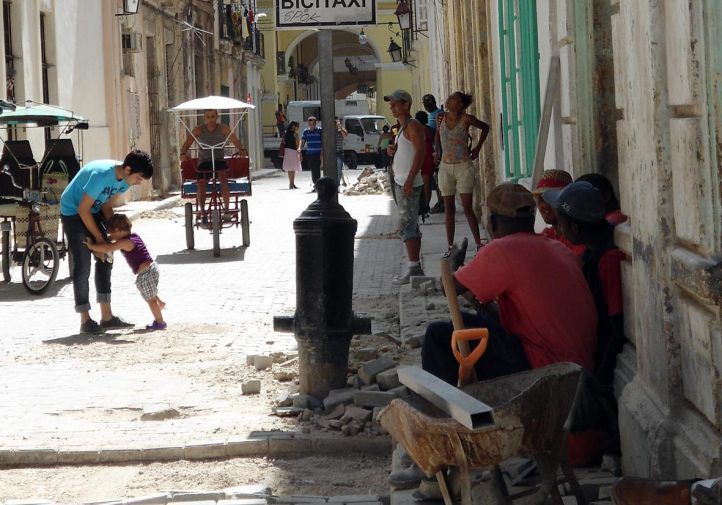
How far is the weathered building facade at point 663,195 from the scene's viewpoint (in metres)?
3.86

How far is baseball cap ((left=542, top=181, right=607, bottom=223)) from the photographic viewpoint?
5.44 meters

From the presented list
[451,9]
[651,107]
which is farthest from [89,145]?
[651,107]

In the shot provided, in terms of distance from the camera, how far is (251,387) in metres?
7.39

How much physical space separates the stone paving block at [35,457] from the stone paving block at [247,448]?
33.1 inches

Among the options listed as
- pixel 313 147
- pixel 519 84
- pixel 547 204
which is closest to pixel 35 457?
pixel 547 204

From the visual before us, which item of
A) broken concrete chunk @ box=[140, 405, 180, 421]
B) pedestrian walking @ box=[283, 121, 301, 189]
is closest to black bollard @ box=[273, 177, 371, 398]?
broken concrete chunk @ box=[140, 405, 180, 421]

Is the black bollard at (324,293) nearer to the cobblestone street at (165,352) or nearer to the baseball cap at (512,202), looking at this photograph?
the cobblestone street at (165,352)

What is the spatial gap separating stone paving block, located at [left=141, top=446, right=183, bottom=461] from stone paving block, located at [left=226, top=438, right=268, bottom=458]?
0.24 meters

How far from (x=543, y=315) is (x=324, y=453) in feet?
4.97

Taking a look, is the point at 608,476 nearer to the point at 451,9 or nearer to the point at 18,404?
the point at 18,404

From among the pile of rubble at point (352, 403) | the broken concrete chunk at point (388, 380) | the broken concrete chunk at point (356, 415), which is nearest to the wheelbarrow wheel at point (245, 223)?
the pile of rubble at point (352, 403)

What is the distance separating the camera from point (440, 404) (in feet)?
13.0

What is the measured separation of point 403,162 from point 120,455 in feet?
20.0

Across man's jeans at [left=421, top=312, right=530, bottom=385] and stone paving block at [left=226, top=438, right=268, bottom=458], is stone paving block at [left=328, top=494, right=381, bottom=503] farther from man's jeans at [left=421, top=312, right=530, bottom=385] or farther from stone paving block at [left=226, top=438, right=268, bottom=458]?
stone paving block at [left=226, top=438, right=268, bottom=458]
